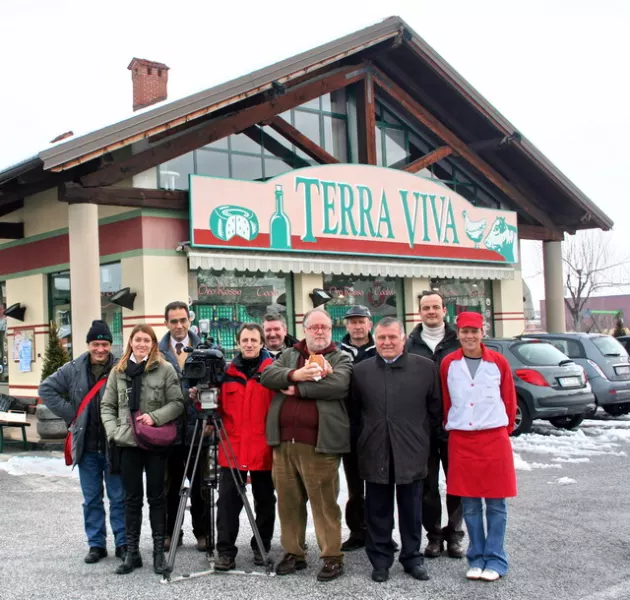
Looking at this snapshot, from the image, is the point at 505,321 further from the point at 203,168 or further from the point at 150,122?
the point at 150,122

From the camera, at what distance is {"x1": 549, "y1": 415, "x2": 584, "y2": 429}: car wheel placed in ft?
41.4

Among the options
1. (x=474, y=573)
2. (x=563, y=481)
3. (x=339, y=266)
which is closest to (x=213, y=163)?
(x=339, y=266)

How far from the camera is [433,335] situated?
6324mm

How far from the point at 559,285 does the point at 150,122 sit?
1204cm

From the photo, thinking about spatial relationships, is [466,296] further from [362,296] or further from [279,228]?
[279,228]

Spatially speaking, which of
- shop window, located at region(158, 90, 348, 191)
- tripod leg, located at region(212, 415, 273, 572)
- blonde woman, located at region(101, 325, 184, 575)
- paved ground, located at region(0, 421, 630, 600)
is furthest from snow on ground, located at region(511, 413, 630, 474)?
shop window, located at region(158, 90, 348, 191)

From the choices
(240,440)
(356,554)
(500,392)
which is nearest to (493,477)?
(500,392)

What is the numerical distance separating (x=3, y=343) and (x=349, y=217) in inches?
315

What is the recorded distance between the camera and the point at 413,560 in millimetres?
5352

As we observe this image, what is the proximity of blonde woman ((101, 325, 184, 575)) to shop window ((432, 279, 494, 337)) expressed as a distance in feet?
43.1

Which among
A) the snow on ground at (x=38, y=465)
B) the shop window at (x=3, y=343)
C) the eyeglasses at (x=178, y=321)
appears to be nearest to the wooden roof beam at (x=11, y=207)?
the shop window at (x=3, y=343)

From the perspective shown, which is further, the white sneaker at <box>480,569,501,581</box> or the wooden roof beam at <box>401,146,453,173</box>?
the wooden roof beam at <box>401,146,453,173</box>

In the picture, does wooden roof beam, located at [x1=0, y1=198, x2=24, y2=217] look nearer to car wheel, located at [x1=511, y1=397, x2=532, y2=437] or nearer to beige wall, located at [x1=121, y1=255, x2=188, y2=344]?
beige wall, located at [x1=121, y1=255, x2=188, y2=344]

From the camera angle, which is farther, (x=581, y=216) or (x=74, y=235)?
(x=581, y=216)
